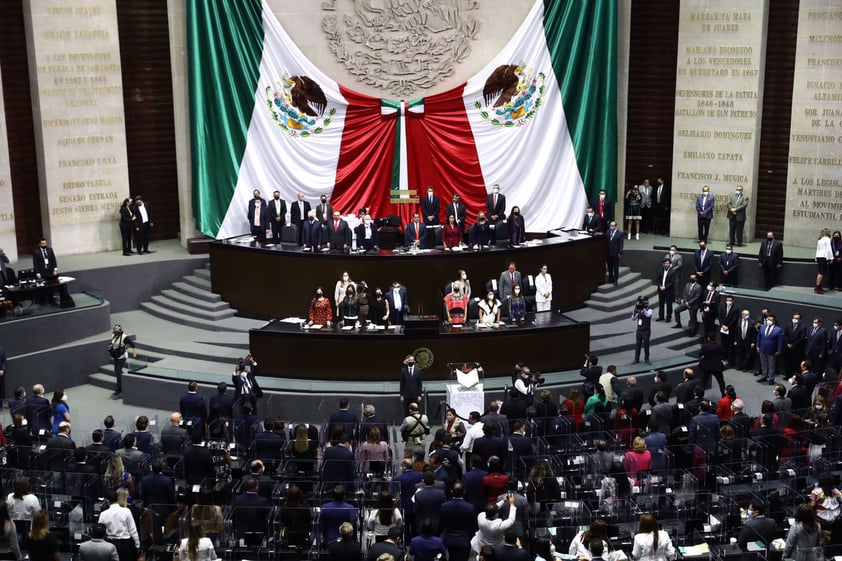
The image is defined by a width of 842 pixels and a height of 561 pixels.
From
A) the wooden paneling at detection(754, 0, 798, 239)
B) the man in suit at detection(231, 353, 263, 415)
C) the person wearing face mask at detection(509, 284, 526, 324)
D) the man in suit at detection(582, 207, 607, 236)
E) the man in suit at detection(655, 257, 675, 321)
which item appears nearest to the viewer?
the man in suit at detection(231, 353, 263, 415)

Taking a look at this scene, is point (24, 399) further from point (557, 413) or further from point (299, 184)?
point (299, 184)

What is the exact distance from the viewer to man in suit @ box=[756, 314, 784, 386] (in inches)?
950

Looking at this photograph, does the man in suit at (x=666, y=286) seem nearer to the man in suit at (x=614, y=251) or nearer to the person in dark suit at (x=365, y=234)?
the man in suit at (x=614, y=251)

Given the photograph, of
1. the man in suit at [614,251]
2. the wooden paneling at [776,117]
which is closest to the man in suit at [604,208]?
the man in suit at [614,251]

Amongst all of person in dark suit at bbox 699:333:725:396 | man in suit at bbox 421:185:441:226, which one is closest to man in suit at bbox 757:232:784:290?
person in dark suit at bbox 699:333:725:396

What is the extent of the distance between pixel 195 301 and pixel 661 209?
13280 mm

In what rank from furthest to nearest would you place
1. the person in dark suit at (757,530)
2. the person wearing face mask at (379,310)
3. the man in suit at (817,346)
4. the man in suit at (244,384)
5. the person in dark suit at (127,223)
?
the person in dark suit at (127,223) → the person wearing face mask at (379,310) → the man in suit at (817,346) → the man in suit at (244,384) → the person in dark suit at (757,530)

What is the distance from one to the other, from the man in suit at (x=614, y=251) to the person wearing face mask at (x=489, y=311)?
537 cm

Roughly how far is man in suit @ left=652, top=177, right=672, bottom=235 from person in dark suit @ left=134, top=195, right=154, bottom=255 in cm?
1392

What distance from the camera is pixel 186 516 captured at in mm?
15164

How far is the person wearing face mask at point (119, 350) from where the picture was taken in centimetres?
2391

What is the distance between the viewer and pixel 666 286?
88.3ft

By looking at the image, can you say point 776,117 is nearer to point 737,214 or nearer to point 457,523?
point 737,214

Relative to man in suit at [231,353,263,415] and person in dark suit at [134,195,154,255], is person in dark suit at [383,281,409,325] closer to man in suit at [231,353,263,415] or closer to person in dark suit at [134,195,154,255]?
man in suit at [231,353,263,415]
